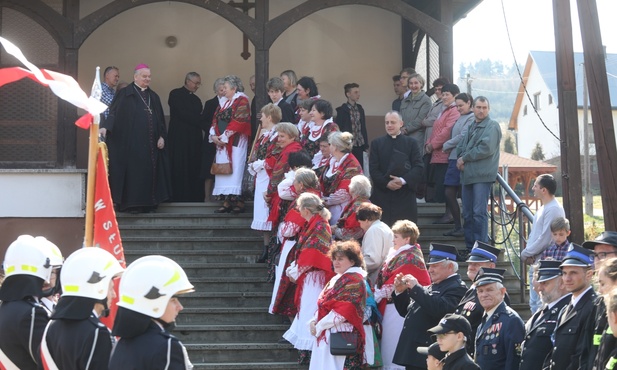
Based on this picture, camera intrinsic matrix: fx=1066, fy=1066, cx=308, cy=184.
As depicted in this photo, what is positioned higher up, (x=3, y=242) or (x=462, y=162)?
(x=462, y=162)

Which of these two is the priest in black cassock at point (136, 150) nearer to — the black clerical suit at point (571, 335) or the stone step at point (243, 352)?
the stone step at point (243, 352)

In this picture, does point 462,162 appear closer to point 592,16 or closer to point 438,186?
point 438,186

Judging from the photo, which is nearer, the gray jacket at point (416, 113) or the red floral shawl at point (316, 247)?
the red floral shawl at point (316, 247)

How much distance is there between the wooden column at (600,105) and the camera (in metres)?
10.4

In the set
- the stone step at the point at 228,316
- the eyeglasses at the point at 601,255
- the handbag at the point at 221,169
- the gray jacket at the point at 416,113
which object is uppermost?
the gray jacket at the point at 416,113

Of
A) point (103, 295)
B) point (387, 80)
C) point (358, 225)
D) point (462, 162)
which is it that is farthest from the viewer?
point (387, 80)

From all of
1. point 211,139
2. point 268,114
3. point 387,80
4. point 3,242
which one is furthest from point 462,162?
point 3,242

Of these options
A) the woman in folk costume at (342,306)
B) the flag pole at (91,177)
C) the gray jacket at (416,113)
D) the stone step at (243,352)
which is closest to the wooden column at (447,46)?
the gray jacket at (416,113)

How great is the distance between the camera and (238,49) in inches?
655

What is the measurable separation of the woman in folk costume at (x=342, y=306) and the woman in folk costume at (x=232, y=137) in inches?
157

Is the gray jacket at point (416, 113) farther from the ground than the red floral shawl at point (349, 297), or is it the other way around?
the gray jacket at point (416, 113)

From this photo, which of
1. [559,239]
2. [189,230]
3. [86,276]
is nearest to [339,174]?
[559,239]

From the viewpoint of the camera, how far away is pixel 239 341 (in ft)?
36.9

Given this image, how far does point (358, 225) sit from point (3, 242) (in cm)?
517
